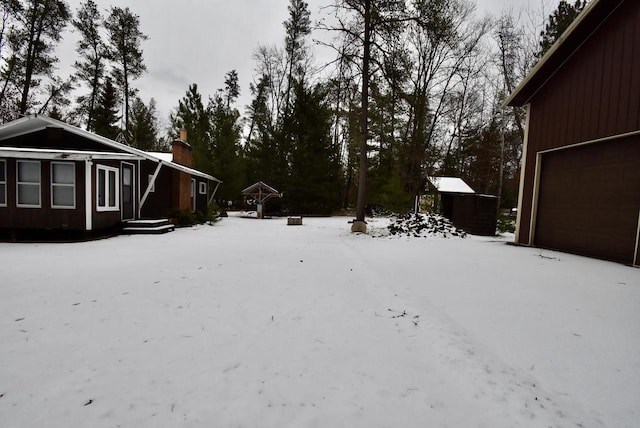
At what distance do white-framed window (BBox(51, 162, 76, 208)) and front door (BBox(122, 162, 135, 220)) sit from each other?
7.03 feet

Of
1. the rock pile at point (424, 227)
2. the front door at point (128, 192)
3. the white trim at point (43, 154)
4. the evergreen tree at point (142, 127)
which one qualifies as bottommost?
the rock pile at point (424, 227)

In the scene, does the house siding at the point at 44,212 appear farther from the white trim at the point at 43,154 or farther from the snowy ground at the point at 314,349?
the snowy ground at the point at 314,349

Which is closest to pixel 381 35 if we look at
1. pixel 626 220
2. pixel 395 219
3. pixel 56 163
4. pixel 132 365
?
pixel 395 219

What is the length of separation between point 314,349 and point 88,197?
375 inches

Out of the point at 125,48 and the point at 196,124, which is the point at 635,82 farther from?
the point at 125,48

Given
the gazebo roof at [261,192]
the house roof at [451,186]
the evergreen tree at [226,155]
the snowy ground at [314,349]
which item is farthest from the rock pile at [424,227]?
the evergreen tree at [226,155]

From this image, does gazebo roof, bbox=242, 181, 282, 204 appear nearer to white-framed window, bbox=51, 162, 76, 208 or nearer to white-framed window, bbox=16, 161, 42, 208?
white-framed window, bbox=51, 162, 76, 208

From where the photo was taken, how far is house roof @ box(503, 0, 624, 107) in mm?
6828

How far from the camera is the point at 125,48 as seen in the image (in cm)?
2159

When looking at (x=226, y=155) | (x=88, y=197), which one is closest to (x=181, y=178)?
(x=88, y=197)

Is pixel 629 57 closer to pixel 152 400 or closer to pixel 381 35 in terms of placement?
pixel 381 35

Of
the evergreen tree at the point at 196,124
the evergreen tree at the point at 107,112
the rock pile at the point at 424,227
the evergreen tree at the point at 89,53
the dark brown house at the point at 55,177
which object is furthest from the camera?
the evergreen tree at the point at 107,112

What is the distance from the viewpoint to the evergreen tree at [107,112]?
22.8 m

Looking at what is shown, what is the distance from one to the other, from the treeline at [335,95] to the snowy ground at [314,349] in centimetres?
864
